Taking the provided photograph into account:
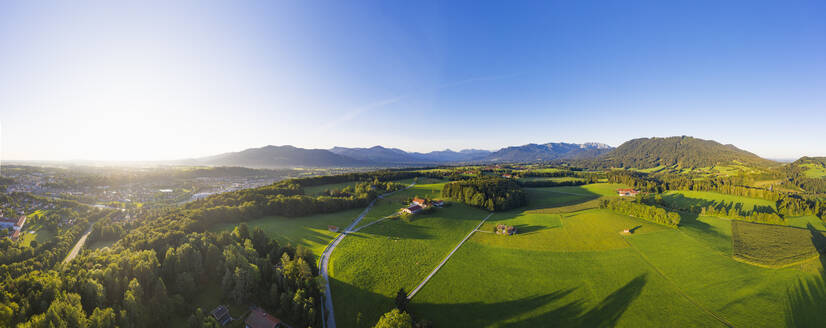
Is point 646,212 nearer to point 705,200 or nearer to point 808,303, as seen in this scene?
point 808,303

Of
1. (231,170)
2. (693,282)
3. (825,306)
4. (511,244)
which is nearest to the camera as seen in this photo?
(825,306)

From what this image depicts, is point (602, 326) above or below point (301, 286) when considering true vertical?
below

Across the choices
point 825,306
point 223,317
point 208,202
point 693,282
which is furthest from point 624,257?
point 208,202

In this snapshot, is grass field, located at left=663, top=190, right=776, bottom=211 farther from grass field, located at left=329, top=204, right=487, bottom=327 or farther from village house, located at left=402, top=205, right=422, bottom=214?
village house, located at left=402, top=205, right=422, bottom=214

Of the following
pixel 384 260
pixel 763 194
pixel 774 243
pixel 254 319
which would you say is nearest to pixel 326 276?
pixel 384 260

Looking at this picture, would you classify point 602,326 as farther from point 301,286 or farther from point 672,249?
point 301,286

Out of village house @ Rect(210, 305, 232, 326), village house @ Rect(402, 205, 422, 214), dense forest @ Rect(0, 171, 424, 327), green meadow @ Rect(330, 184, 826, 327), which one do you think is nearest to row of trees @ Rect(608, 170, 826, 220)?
green meadow @ Rect(330, 184, 826, 327)

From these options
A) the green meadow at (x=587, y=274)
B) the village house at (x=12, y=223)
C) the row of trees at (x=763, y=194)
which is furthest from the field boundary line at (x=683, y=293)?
the village house at (x=12, y=223)
